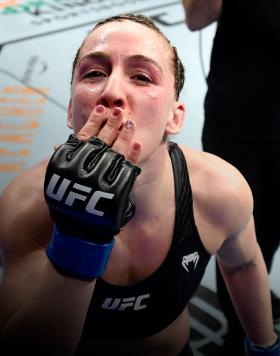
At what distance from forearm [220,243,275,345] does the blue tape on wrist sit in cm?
64

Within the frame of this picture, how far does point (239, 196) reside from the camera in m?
1.22

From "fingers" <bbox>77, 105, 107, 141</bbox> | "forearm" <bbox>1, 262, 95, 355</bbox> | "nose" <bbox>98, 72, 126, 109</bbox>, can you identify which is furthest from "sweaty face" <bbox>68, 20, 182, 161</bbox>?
"forearm" <bbox>1, 262, 95, 355</bbox>

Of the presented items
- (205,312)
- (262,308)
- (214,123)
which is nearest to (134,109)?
(214,123)

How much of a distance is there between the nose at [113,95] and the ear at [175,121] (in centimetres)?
17

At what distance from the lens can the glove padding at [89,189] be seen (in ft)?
2.54

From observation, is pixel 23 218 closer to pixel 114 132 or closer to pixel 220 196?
pixel 114 132

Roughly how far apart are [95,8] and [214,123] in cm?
255

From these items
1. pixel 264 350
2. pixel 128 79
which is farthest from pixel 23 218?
pixel 264 350

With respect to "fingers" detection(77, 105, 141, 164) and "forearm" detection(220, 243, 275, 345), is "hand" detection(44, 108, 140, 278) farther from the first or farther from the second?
"forearm" detection(220, 243, 275, 345)

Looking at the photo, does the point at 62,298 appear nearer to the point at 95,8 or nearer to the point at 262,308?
the point at 262,308

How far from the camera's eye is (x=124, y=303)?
110cm

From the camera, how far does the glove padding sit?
774 millimetres

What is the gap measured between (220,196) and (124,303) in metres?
0.36

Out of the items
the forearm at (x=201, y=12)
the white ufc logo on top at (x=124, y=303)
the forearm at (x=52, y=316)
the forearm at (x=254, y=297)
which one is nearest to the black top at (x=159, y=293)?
the white ufc logo on top at (x=124, y=303)
